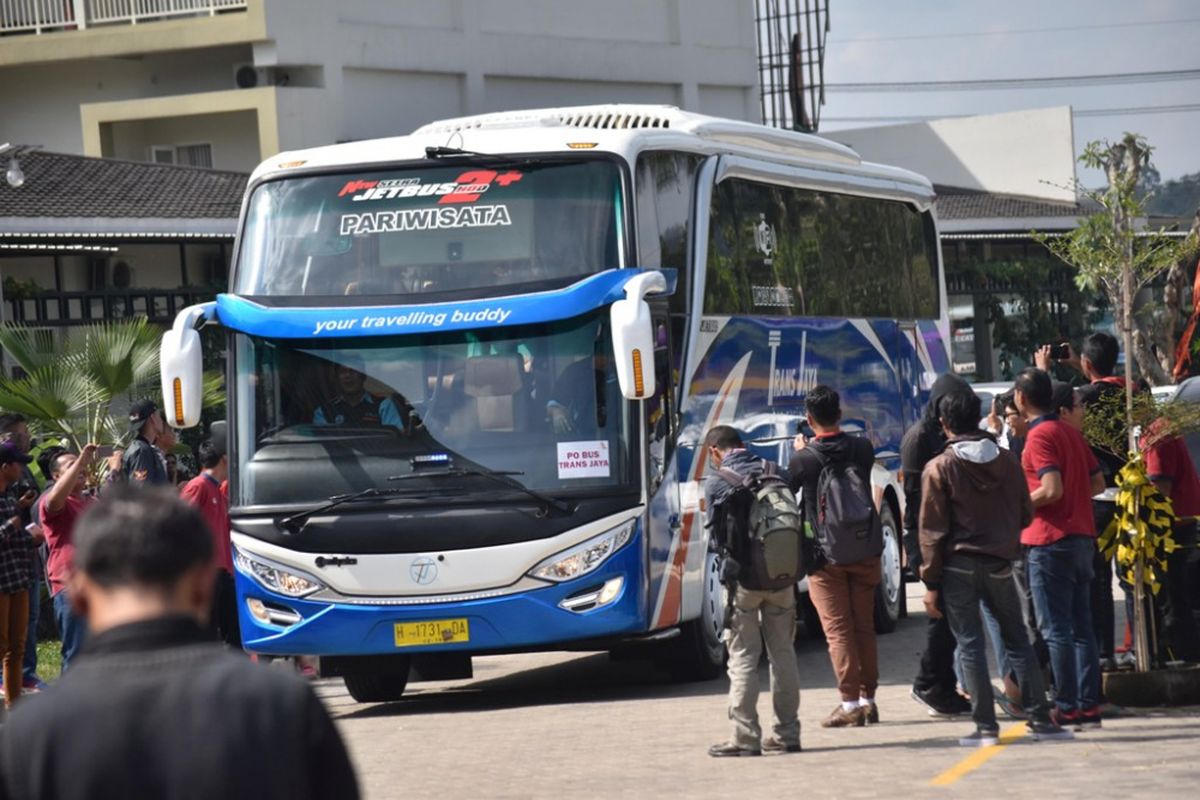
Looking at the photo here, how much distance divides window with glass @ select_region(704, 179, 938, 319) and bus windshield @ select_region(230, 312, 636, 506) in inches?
76.3

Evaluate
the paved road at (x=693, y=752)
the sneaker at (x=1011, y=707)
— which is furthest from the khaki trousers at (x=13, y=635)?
→ the sneaker at (x=1011, y=707)

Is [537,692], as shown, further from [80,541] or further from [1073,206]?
[1073,206]

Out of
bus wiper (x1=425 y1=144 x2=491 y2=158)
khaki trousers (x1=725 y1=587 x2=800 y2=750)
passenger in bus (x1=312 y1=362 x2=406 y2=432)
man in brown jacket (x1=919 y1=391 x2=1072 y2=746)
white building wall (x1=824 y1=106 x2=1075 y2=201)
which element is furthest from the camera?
white building wall (x1=824 y1=106 x2=1075 y2=201)

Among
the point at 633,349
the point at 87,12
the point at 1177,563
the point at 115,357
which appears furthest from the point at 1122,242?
the point at 87,12

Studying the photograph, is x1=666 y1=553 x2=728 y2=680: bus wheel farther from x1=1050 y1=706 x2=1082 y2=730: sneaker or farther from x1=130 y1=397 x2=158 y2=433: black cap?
x1=130 y1=397 x2=158 y2=433: black cap

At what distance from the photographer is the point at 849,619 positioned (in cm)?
1152

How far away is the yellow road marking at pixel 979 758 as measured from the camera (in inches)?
377

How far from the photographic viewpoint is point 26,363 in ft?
59.9

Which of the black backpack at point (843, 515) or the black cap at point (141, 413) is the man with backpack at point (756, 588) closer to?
the black backpack at point (843, 515)

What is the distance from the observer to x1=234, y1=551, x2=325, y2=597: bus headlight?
514 inches

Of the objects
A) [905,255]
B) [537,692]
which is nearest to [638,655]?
[537,692]

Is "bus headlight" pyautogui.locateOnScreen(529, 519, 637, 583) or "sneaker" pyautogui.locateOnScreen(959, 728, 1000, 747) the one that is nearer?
"sneaker" pyautogui.locateOnScreen(959, 728, 1000, 747)

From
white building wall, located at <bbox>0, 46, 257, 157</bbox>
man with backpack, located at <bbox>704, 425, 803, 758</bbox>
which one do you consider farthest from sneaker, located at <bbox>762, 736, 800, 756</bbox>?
white building wall, located at <bbox>0, 46, 257, 157</bbox>

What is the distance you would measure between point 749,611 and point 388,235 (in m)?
4.28
